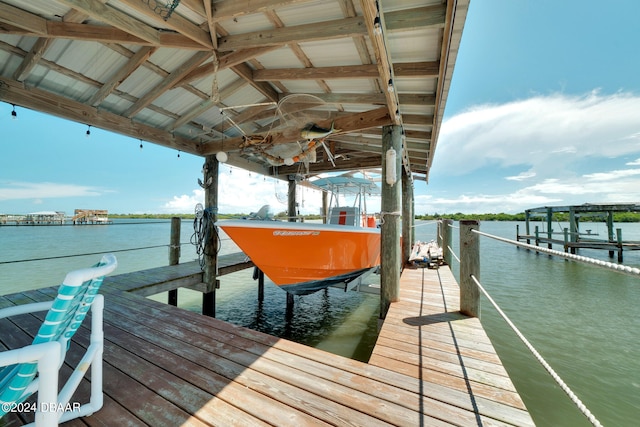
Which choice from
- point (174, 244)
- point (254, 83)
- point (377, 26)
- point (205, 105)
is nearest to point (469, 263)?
point (377, 26)

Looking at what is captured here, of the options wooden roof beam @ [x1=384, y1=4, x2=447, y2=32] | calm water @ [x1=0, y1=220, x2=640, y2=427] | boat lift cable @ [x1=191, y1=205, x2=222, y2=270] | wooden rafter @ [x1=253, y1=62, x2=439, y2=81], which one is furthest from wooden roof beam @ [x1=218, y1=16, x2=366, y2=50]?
boat lift cable @ [x1=191, y1=205, x2=222, y2=270]

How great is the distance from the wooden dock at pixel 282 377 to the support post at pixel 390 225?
82 cm

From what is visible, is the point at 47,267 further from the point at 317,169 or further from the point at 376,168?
the point at 376,168

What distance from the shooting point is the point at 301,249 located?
4.30 m

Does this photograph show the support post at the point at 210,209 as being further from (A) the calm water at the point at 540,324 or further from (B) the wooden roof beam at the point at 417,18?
(B) the wooden roof beam at the point at 417,18

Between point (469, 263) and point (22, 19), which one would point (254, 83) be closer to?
point (22, 19)

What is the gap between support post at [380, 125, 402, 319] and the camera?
12.8 ft

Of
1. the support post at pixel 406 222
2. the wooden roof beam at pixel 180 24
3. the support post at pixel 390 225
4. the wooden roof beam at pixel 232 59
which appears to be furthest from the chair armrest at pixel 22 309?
the support post at pixel 406 222

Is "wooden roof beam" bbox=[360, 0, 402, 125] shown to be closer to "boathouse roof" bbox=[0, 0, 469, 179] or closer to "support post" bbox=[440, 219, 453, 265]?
"boathouse roof" bbox=[0, 0, 469, 179]

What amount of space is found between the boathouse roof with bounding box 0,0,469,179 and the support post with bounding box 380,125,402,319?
0.35 meters

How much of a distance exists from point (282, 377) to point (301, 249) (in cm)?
244

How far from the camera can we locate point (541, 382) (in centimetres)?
391

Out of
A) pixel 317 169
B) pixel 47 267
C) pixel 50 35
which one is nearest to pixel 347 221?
pixel 317 169

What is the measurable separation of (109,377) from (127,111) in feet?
14.0
